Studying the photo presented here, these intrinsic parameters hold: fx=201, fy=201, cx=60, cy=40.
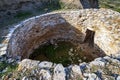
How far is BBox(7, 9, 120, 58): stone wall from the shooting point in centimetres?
827

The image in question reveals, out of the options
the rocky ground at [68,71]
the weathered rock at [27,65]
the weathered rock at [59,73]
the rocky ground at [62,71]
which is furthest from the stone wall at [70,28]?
the weathered rock at [59,73]

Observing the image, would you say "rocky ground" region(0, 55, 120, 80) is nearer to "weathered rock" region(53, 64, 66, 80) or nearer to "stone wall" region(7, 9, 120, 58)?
"weathered rock" region(53, 64, 66, 80)

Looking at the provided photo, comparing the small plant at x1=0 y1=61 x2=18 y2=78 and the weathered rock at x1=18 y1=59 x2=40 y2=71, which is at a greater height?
the weathered rock at x1=18 y1=59 x2=40 y2=71

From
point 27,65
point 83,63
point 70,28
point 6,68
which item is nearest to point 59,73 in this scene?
point 83,63

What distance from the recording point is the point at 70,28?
9617 millimetres

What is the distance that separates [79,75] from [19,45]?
12.2 feet

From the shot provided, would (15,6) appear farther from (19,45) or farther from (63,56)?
Answer: (63,56)

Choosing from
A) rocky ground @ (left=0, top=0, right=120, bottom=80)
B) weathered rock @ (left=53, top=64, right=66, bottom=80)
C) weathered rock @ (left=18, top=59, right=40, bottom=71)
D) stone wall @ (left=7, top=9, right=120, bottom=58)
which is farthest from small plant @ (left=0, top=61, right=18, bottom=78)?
stone wall @ (left=7, top=9, right=120, bottom=58)

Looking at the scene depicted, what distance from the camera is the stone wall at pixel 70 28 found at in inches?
326

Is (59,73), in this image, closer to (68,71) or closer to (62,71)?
(62,71)

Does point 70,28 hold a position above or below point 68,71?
below

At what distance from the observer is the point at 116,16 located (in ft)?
27.8

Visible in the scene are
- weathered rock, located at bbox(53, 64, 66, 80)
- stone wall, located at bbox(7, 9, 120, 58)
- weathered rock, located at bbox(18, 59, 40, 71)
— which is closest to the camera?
weathered rock, located at bbox(53, 64, 66, 80)

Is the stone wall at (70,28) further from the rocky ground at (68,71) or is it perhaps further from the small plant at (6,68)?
the rocky ground at (68,71)
